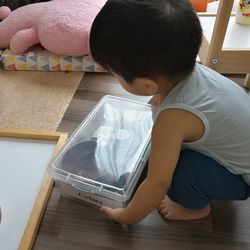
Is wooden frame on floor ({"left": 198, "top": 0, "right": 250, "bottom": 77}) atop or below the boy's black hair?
below

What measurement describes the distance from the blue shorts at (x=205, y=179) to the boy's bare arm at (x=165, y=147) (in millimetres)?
70

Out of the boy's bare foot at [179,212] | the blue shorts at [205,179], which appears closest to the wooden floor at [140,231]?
the boy's bare foot at [179,212]

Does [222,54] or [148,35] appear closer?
[148,35]

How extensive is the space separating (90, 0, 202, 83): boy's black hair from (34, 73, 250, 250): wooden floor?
0.41 metres

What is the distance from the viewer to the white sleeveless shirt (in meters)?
0.59

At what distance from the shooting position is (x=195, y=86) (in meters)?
0.61

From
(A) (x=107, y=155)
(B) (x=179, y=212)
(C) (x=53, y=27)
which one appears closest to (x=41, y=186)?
(A) (x=107, y=155)

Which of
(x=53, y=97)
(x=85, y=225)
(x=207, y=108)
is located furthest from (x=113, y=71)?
(x=53, y=97)

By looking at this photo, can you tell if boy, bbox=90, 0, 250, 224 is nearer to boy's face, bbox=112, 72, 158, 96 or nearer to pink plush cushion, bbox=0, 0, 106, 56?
boy's face, bbox=112, 72, 158, 96

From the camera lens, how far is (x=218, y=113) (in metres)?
0.61

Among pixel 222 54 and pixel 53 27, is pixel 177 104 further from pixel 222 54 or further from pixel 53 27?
pixel 53 27

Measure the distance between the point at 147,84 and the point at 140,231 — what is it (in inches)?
15.3

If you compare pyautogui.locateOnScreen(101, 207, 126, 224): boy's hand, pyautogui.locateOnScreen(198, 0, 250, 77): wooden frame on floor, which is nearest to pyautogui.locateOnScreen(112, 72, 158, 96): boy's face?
pyautogui.locateOnScreen(101, 207, 126, 224): boy's hand

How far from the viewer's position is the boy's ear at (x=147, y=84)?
57 cm
